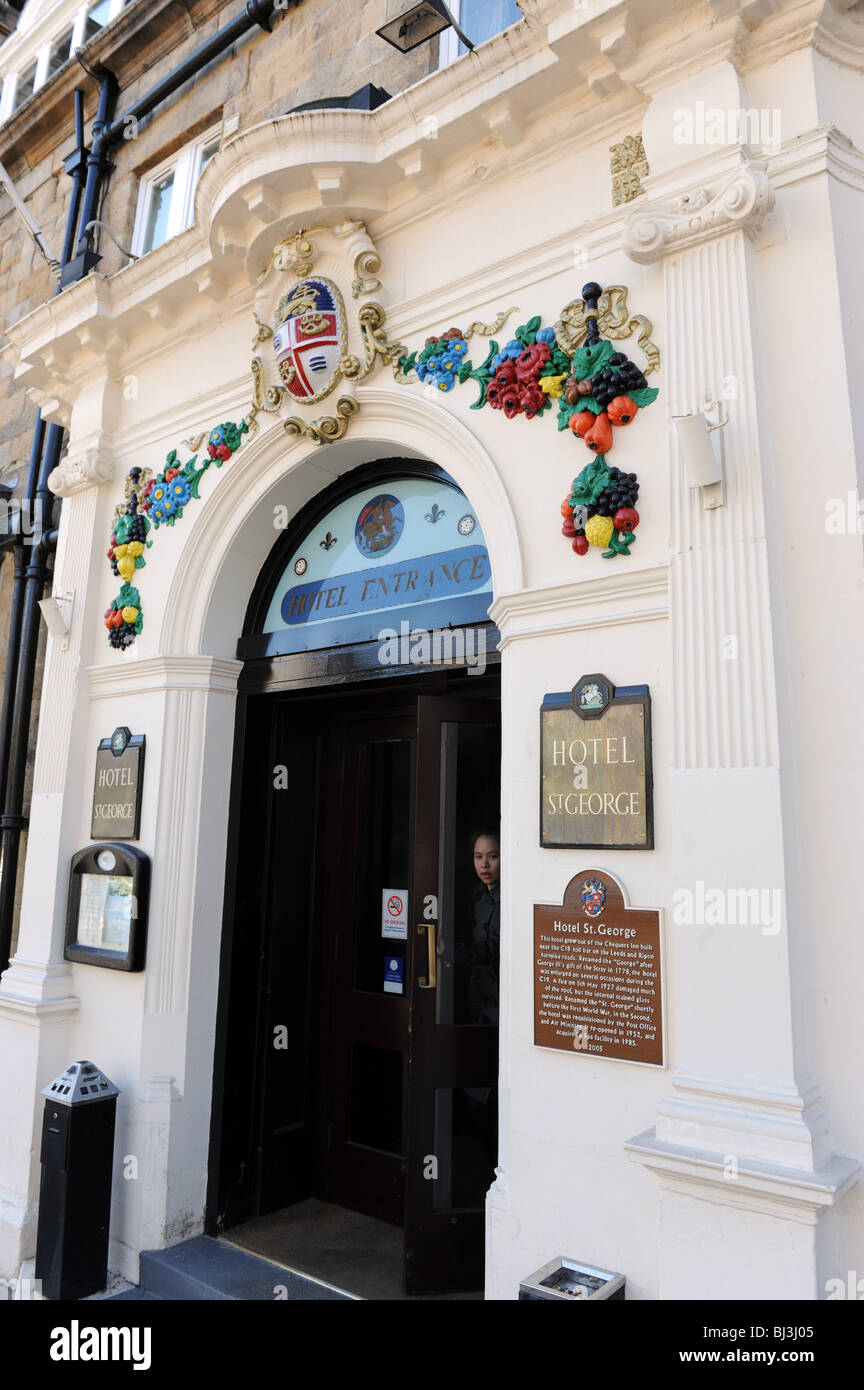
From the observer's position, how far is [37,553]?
6512 mm

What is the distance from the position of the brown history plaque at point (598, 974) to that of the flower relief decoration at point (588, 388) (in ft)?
4.04

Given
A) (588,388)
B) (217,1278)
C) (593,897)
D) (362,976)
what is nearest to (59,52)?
(588,388)

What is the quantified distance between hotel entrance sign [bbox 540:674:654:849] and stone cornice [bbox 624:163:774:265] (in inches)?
59.6

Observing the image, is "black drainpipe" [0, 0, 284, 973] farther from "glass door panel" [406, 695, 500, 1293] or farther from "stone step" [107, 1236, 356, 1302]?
"glass door panel" [406, 695, 500, 1293]

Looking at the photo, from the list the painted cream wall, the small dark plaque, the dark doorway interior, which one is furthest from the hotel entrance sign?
the small dark plaque

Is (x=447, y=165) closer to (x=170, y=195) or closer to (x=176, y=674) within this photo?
(x=176, y=674)

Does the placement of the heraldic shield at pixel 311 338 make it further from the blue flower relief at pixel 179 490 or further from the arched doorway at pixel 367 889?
the blue flower relief at pixel 179 490

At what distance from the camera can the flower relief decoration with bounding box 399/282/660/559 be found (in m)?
3.28

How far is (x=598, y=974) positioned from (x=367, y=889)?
205 cm

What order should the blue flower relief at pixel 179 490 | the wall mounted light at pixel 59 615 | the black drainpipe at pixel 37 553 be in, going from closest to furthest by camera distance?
the blue flower relief at pixel 179 490 → the wall mounted light at pixel 59 615 → the black drainpipe at pixel 37 553

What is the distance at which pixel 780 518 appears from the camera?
2918 millimetres

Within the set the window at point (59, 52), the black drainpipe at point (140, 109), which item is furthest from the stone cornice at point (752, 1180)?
the window at point (59, 52)

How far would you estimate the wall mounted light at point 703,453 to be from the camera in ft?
9.41
